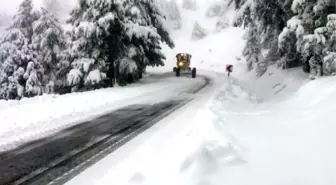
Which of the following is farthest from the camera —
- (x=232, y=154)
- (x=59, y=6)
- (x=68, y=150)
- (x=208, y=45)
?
(x=59, y=6)

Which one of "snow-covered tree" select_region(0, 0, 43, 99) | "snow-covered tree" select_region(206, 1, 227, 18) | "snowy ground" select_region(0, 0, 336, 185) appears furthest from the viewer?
"snow-covered tree" select_region(206, 1, 227, 18)

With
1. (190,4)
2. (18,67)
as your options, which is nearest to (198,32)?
(190,4)

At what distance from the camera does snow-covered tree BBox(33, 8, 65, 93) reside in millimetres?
33312

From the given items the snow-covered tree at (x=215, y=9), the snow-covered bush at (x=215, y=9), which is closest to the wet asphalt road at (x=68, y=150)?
the snow-covered tree at (x=215, y=9)

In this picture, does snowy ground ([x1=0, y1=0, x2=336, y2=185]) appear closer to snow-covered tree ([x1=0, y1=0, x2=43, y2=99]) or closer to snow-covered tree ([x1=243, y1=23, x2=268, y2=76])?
snow-covered tree ([x1=0, y1=0, x2=43, y2=99])

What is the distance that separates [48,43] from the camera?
33.5m

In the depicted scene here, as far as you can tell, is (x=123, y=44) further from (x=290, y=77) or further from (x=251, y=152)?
(x=251, y=152)

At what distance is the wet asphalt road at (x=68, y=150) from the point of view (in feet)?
22.0

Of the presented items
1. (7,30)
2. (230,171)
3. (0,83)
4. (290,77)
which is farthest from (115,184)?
(7,30)

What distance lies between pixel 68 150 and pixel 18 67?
26085mm

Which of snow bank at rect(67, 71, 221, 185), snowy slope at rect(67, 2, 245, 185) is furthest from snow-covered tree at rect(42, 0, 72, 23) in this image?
snow bank at rect(67, 71, 221, 185)

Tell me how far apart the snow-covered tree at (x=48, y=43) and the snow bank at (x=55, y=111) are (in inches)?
579

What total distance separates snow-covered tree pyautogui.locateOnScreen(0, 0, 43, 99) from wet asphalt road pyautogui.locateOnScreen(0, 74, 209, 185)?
2090 cm

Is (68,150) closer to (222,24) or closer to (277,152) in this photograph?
(277,152)
